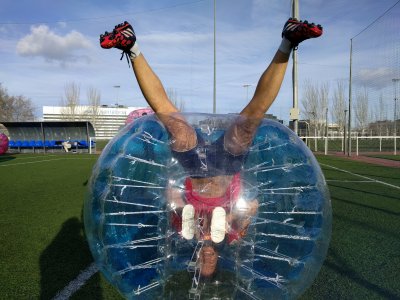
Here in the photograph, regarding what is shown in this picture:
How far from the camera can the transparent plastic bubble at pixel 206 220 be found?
89.7 inches

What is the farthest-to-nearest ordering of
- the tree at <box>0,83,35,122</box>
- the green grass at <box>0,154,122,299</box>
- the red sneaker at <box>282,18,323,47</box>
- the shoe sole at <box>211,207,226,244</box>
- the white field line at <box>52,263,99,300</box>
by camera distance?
the tree at <box>0,83,35,122</box> → the green grass at <box>0,154,122,299</box> → the white field line at <box>52,263,99,300</box> → the red sneaker at <box>282,18,323,47</box> → the shoe sole at <box>211,207,226,244</box>

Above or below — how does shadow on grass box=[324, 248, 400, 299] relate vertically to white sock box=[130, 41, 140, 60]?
below

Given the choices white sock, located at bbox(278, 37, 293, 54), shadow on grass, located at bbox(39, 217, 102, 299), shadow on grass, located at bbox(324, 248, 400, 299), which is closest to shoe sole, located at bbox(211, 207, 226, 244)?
white sock, located at bbox(278, 37, 293, 54)

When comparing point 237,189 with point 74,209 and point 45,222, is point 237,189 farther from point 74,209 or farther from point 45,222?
point 74,209

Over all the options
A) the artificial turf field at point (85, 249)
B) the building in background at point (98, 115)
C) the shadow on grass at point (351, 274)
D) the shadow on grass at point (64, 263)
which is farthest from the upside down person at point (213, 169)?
the building in background at point (98, 115)

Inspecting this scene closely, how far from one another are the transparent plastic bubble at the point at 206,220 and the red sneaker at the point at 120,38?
0.53 meters

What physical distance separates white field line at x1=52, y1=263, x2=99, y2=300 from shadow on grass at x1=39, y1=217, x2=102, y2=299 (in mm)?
40

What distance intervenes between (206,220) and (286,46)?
1236 mm

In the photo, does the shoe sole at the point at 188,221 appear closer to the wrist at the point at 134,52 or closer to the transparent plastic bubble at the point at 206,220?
the transparent plastic bubble at the point at 206,220

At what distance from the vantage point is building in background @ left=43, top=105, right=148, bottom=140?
68562mm

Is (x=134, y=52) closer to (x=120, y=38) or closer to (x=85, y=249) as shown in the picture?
(x=120, y=38)

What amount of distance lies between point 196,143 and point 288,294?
109 centimetres

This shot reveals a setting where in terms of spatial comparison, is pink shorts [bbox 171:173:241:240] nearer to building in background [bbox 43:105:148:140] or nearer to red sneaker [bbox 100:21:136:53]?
Answer: red sneaker [bbox 100:21:136:53]

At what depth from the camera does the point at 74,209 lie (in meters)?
8.21
